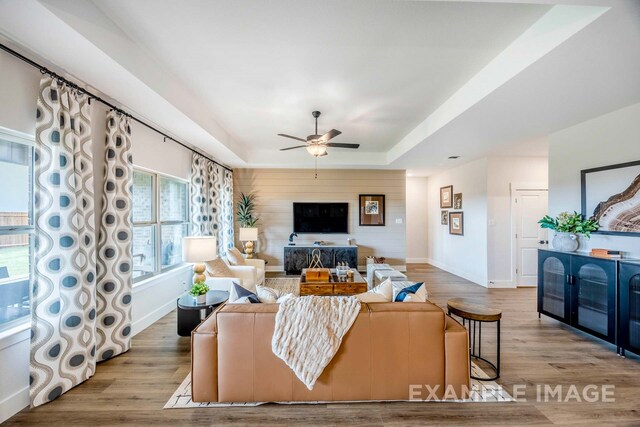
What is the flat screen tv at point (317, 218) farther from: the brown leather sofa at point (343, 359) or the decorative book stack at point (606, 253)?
the brown leather sofa at point (343, 359)

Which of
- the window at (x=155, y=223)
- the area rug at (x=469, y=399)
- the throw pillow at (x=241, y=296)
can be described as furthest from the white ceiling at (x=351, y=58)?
the area rug at (x=469, y=399)

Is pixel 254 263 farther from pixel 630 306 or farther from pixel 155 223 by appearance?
pixel 630 306

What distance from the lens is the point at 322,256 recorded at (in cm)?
657

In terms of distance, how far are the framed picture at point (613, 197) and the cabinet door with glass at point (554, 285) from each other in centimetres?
59

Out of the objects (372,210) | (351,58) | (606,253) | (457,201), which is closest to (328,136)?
(351,58)

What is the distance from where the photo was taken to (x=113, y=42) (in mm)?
2090

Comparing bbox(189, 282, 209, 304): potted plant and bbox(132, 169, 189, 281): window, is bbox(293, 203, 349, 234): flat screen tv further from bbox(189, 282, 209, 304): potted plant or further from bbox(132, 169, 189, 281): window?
bbox(189, 282, 209, 304): potted plant

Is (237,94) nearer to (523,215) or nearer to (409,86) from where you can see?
(409,86)

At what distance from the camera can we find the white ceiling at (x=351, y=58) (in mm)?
1894

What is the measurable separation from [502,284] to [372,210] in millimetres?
3221

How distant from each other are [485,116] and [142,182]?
460cm

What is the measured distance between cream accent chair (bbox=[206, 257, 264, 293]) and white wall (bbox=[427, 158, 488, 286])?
15.3 ft

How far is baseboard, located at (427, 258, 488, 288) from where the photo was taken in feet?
18.9

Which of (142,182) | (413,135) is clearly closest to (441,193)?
(413,135)
